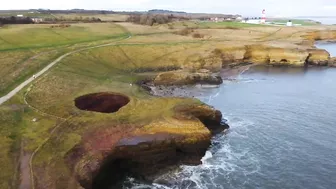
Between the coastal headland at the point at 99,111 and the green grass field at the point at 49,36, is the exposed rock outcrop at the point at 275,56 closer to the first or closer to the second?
the coastal headland at the point at 99,111

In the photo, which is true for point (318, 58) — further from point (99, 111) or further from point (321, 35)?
point (321, 35)

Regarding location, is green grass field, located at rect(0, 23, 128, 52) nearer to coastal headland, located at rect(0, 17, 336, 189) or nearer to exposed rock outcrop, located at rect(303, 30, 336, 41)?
coastal headland, located at rect(0, 17, 336, 189)

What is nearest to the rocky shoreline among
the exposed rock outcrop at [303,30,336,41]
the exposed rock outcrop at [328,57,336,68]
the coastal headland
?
the coastal headland

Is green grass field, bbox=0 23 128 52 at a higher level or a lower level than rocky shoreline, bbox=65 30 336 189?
higher

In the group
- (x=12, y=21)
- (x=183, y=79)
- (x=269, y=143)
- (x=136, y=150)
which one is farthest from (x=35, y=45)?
(x=269, y=143)

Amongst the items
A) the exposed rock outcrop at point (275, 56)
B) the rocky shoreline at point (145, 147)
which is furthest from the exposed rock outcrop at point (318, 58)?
the rocky shoreline at point (145, 147)

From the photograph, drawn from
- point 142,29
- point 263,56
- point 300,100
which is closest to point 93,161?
point 300,100
